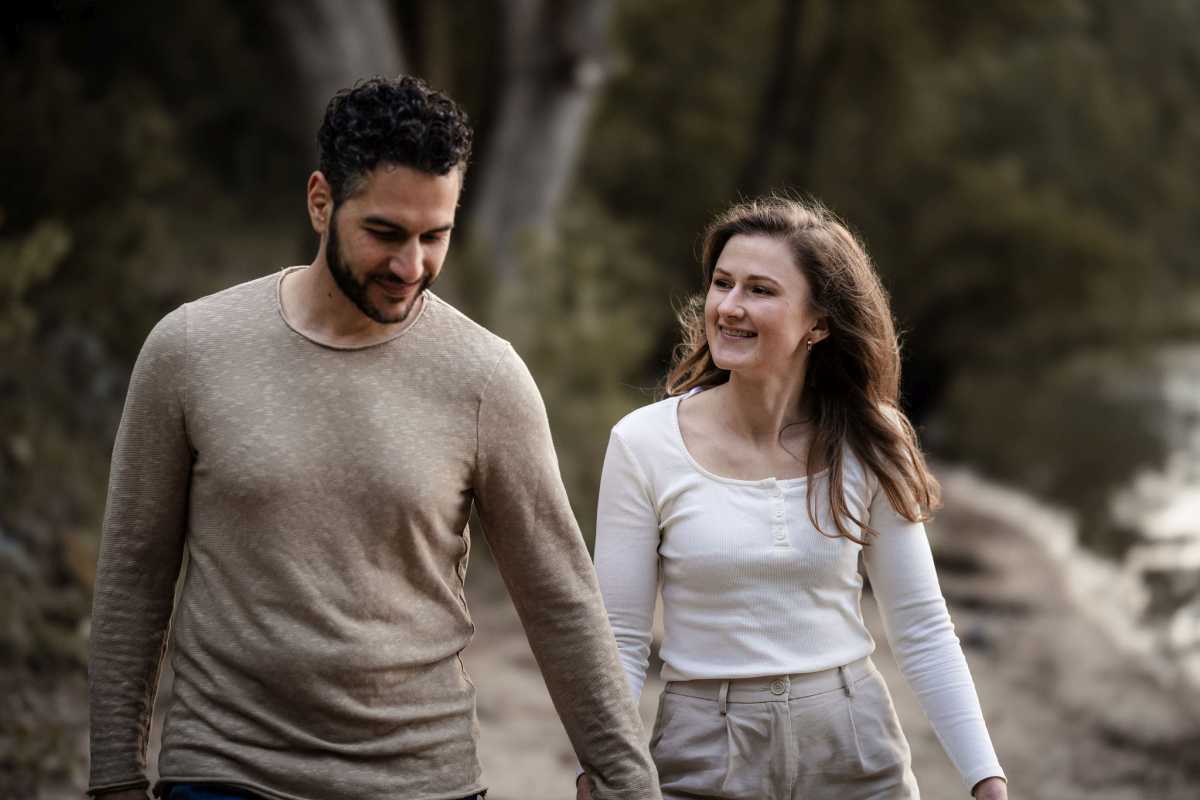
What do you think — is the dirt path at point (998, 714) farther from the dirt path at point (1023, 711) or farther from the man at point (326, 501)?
the man at point (326, 501)

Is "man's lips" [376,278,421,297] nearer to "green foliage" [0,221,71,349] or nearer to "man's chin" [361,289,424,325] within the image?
"man's chin" [361,289,424,325]

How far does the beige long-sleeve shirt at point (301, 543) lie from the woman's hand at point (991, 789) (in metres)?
1.14

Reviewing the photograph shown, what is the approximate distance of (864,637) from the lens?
359 centimetres

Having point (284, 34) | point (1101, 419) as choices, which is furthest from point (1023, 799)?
point (1101, 419)

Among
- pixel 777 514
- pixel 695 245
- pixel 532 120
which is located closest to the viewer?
pixel 777 514

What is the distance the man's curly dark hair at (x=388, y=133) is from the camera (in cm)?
281

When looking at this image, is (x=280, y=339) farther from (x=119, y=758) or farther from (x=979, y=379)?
(x=979, y=379)

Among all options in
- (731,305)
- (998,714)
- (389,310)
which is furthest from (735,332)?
(998,714)

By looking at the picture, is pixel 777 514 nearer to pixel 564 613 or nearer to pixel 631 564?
pixel 631 564

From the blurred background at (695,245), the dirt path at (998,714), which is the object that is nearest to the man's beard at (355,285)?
the blurred background at (695,245)

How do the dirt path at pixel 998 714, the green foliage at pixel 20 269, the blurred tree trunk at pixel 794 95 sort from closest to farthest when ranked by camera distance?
the dirt path at pixel 998 714 → the green foliage at pixel 20 269 → the blurred tree trunk at pixel 794 95

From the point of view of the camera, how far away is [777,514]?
3.54 metres

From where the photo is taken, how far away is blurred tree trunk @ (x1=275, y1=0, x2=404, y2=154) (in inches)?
410

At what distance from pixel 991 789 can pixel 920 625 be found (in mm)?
371
